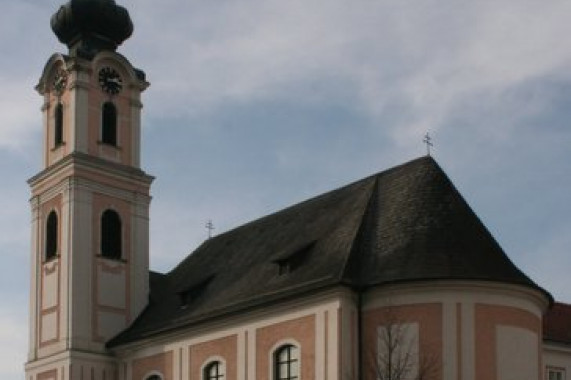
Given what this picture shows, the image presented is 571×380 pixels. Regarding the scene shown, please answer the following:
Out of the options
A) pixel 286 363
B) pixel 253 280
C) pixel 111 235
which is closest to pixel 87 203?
pixel 111 235

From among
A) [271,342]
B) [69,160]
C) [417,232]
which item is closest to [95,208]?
[69,160]

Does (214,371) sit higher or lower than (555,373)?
lower

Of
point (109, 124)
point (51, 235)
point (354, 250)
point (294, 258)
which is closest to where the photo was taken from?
point (354, 250)

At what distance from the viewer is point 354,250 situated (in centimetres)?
3553

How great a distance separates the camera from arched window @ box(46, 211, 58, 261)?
45.5 m

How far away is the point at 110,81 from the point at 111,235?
588cm

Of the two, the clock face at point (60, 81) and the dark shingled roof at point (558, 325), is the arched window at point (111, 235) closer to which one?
the clock face at point (60, 81)

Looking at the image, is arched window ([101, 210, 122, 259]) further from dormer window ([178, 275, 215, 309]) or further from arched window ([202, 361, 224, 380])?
arched window ([202, 361, 224, 380])

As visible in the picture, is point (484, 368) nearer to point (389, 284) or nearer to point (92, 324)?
point (389, 284)

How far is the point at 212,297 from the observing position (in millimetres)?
40438

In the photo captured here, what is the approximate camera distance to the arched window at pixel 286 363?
117 ft

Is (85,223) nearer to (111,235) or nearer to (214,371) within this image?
(111,235)

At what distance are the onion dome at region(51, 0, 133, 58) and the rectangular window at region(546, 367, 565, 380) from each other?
66.5ft

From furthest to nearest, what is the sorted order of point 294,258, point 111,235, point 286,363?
point 111,235 → point 294,258 → point 286,363
